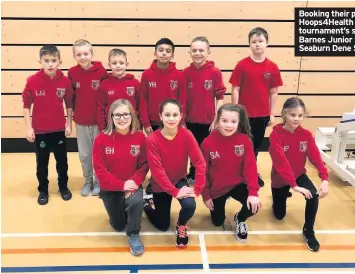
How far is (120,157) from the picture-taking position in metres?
3.11

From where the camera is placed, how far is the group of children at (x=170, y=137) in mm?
3064

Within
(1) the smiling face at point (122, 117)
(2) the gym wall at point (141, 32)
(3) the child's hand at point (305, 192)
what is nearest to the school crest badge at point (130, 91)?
(1) the smiling face at point (122, 117)

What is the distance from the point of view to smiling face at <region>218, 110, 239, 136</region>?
3.04m

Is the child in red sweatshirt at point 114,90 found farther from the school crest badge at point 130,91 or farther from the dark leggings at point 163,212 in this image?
the dark leggings at point 163,212

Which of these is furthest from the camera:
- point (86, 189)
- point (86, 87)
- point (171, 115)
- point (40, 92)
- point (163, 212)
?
point (86, 189)

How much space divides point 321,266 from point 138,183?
144 cm

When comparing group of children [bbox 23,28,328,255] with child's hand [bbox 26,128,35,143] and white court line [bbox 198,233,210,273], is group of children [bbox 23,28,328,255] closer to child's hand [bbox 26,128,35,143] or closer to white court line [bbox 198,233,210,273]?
child's hand [bbox 26,128,35,143]

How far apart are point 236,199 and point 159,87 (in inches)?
49.1

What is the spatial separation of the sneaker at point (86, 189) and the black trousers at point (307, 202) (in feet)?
5.78

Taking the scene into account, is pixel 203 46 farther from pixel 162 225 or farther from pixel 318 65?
pixel 318 65

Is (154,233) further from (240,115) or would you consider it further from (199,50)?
(199,50)

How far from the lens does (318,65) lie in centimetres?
507

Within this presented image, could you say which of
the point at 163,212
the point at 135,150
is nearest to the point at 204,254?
the point at 163,212

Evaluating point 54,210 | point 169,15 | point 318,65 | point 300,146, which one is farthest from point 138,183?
point 318,65
